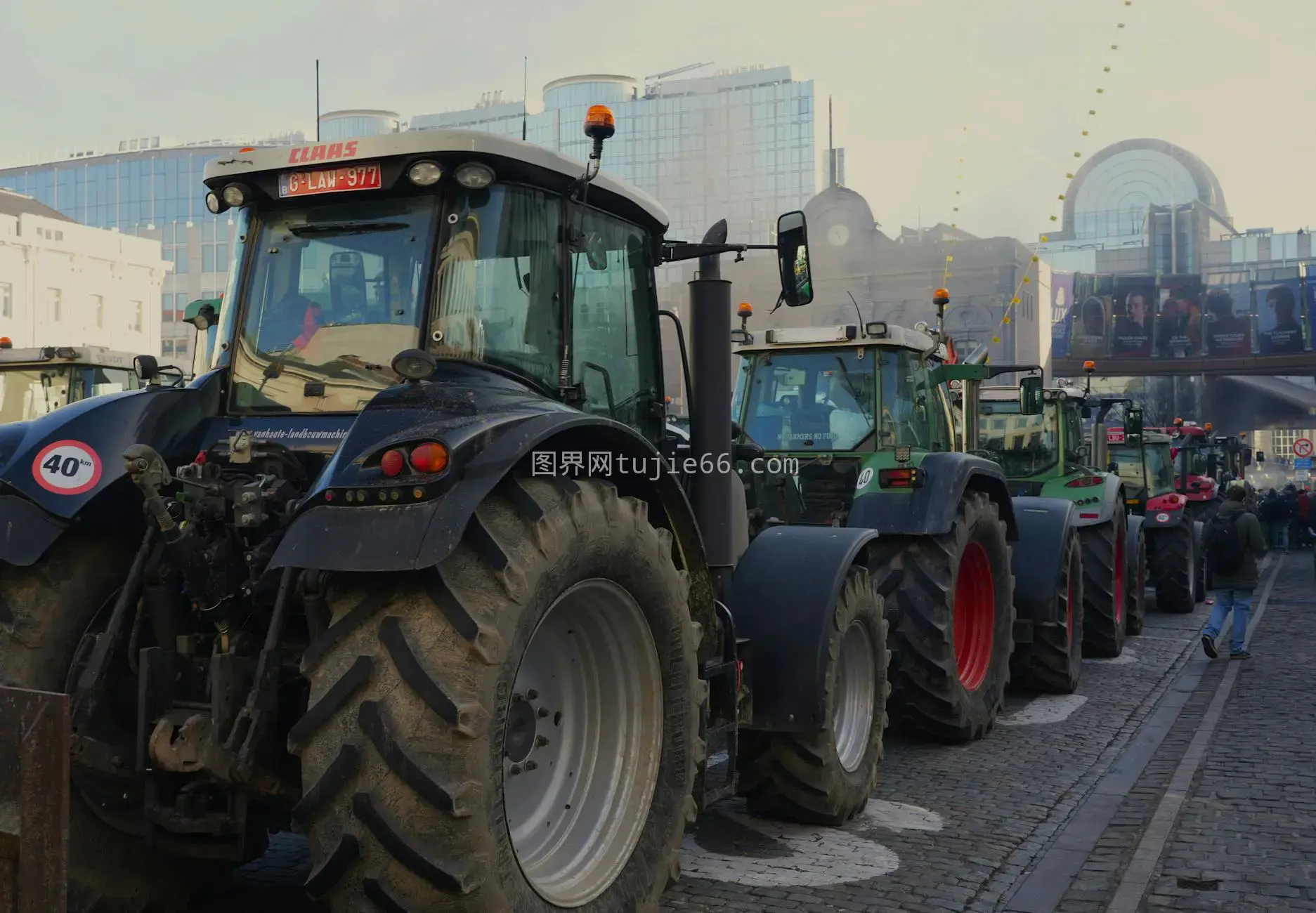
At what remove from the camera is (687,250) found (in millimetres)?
5371

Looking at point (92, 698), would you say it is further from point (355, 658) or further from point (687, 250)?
point (687, 250)

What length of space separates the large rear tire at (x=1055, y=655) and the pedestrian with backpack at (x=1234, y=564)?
8.61 ft

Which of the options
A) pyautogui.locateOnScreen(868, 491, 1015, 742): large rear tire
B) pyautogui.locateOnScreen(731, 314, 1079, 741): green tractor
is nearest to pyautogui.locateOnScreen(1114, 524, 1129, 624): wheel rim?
pyautogui.locateOnScreen(731, 314, 1079, 741): green tractor

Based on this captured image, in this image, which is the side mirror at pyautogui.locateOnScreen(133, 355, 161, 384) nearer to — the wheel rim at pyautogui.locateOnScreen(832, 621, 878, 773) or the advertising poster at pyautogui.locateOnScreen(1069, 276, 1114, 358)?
the wheel rim at pyautogui.locateOnScreen(832, 621, 878, 773)

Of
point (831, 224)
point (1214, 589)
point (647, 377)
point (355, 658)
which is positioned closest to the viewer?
point (355, 658)

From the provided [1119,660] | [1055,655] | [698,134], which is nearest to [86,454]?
[1055,655]

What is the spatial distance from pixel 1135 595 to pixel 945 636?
6.94 metres

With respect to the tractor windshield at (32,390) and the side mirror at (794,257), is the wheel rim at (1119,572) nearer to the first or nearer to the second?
the side mirror at (794,257)

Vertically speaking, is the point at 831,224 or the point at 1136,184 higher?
the point at 1136,184

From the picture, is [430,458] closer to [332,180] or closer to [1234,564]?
[332,180]

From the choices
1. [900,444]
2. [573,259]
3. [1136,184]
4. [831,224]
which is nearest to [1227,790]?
[900,444]

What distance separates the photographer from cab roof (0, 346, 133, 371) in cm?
→ 1234

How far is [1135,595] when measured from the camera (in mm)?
13312

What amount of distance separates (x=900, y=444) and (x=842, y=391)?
20.9 inches
